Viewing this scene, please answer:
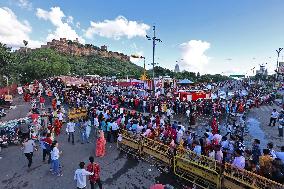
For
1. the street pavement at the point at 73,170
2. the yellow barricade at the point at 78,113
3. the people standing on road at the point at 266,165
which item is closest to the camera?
the people standing on road at the point at 266,165

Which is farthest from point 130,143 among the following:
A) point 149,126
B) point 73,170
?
point 73,170

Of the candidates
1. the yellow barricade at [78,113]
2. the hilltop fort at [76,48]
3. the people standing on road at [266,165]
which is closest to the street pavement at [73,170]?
the people standing on road at [266,165]

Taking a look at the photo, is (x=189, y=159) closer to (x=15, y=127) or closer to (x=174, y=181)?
(x=174, y=181)

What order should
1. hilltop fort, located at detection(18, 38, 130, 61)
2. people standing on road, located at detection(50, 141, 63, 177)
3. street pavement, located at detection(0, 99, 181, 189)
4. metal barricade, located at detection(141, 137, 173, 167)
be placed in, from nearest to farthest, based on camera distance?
1. street pavement, located at detection(0, 99, 181, 189)
2. people standing on road, located at detection(50, 141, 63, 177)
3. metal barricade, located at detection(141, 137, 173, 167)
4. hilltop fort, located at detection(18, 38, 130, 61)

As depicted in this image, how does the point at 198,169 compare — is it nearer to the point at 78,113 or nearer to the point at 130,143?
the point at 130,143

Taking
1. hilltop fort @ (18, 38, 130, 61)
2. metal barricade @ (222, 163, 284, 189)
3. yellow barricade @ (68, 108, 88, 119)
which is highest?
hilltop fort @ (18, 38, 130, 61)

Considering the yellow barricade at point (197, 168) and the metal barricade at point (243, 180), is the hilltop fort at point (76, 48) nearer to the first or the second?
the yellow barricade at point (197, 168)

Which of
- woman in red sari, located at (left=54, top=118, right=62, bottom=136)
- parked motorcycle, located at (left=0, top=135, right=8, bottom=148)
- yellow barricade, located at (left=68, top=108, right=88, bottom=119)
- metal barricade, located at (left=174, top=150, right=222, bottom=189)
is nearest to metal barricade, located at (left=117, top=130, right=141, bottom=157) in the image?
metal barricade, located at (left=174, top=150, right=222, bottom=189)

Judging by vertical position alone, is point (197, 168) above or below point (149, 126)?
below

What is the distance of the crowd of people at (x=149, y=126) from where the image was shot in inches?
400

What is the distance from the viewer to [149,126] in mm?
15586

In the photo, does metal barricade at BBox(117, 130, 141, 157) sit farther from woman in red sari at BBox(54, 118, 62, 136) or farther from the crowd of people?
woman in red sari at BBox(54, 118, 62, 136)

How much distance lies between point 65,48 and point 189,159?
158 metres

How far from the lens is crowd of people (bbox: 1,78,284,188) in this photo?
10172mm
